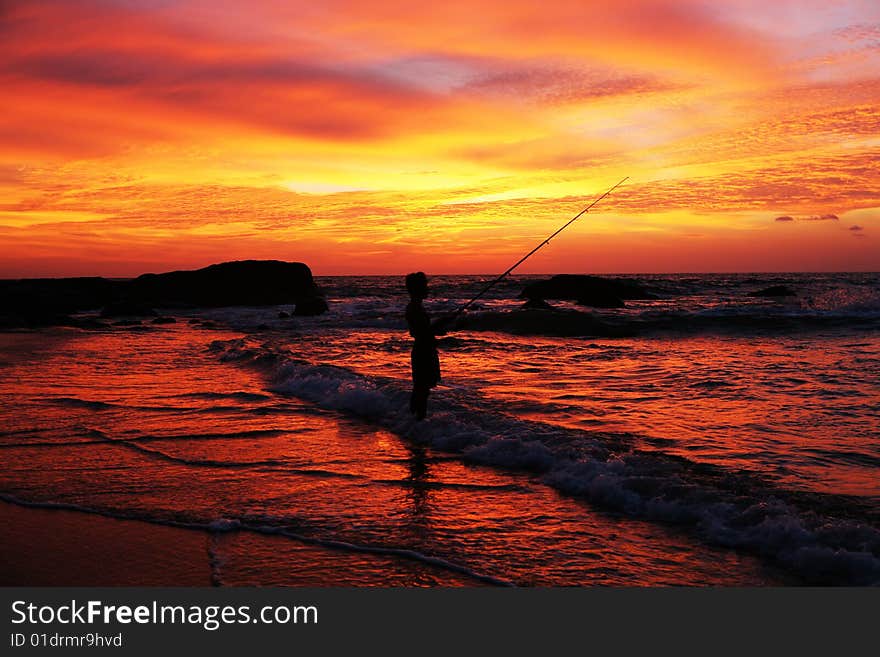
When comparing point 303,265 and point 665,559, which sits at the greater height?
point 303,265

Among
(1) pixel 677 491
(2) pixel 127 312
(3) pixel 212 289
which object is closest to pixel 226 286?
(3) pixel 212 289

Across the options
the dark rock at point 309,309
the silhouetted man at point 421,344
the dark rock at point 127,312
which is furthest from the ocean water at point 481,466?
the dark rock at point 127,312

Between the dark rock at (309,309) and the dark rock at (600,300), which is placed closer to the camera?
the dark rock at (309,309)

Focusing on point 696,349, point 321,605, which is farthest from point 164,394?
point 696,349

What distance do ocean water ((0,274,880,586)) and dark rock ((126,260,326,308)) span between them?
39240mm

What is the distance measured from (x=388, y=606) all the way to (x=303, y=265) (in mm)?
57026

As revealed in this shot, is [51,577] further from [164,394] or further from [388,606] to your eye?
[164,394]

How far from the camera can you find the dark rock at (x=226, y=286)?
176 ft

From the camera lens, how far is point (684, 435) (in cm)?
809

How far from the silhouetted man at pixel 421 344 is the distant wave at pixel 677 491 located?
1.90 ft

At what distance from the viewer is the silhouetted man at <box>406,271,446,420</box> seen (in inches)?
298

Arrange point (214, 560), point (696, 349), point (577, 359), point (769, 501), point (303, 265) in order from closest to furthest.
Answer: point (214, 560), point (769, 501), point (577, 359), point (696, 349), point (303, 265)

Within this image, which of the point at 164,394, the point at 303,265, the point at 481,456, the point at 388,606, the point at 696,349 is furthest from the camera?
the point at 303,265

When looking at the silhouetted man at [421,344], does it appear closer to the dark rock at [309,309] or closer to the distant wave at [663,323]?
the distant wave at [663,323]
